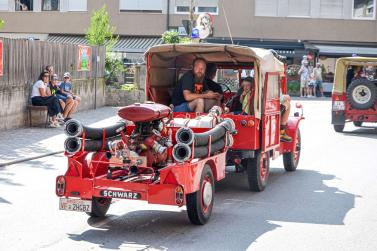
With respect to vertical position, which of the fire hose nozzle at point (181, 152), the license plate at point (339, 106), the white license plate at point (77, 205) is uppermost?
the fire hose nozzle at point (181, 152)

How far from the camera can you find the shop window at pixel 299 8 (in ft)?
157

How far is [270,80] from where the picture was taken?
12.6 m

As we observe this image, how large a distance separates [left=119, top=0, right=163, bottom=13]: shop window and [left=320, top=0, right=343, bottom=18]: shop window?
9.54 meters

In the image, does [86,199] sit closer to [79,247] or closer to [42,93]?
[79,247]

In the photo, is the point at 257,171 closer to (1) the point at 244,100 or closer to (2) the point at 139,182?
(1) the point at 244,100

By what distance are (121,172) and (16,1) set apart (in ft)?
144

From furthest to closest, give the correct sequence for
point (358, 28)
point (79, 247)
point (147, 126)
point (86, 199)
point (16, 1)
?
point (16, 1)
point (358, 28)
point (147, 126)
point (86, 199)
point (79, 247)

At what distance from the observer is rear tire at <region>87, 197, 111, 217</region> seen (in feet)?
31.3

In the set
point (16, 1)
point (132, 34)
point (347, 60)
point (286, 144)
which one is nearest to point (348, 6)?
point (132, 34)

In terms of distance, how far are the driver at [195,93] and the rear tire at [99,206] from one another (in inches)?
108

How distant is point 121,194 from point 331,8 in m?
41.0

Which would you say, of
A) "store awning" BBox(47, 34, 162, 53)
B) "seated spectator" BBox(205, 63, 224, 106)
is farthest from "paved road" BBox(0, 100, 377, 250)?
"store awning" BBox(47, 34, 162, 53)

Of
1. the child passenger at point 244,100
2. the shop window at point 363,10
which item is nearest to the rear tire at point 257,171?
the child passenger at point 244,100

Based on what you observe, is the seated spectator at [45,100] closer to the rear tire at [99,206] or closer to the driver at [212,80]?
the driver at [212,80]
